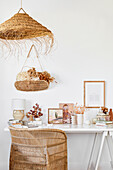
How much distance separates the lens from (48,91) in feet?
11.3

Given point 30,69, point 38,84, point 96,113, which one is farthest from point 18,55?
point 96,113

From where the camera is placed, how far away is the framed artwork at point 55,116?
3.31 m

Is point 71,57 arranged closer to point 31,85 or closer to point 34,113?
point 31,85

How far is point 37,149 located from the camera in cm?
226

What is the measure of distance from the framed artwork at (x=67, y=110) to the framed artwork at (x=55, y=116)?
2.8 inches

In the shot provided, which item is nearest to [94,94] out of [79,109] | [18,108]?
[79,109]

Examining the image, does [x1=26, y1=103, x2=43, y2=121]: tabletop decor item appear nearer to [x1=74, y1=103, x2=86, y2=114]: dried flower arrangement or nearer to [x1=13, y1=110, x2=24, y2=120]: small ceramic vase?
[x1=13, y1=110, x2=24, y2=120]: small ceramic vase

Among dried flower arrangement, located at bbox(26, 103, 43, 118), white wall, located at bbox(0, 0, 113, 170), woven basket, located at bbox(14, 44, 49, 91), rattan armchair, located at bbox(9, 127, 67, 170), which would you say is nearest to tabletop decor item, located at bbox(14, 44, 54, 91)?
woven basket, located at bbox(14, 44, 49, 91)

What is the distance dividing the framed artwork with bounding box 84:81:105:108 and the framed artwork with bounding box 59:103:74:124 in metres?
0.22

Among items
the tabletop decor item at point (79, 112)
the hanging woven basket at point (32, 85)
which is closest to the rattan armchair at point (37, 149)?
the tabletop decor item at point (79, 112)

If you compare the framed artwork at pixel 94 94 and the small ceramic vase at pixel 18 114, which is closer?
the small ceramic vase at pixel 18 114

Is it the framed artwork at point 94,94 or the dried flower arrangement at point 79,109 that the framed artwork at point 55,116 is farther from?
the framed artwork at point 94,94

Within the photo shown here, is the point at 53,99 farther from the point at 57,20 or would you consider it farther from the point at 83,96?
the point at 57,20

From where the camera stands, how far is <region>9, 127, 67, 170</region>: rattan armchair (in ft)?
7.30
